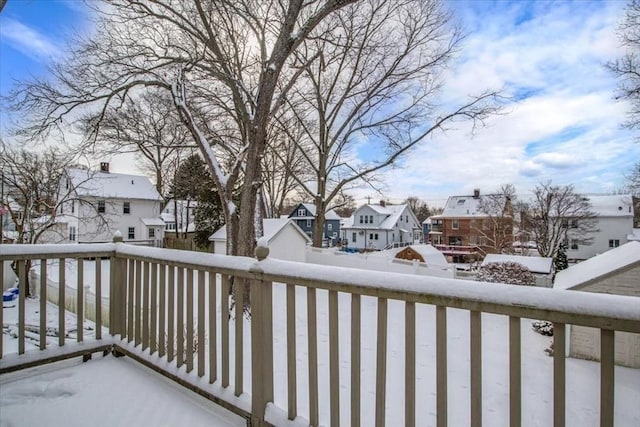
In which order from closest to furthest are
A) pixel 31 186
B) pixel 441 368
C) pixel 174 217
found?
1. pixel 441 368
2. pixel 31 186
3. pixel 174 217

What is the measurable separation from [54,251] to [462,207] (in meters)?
30.4

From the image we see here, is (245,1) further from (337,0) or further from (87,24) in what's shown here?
(87,24)

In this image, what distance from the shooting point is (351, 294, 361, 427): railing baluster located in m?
1.52

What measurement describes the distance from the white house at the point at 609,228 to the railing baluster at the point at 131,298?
1085 inches

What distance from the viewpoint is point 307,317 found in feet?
6.02

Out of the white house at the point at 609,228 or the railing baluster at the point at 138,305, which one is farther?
the white house at the point at 609,228

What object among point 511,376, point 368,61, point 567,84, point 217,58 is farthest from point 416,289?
point 368,61

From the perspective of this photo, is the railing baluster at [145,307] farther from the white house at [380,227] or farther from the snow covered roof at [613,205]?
the snow covered roof at [613,205]

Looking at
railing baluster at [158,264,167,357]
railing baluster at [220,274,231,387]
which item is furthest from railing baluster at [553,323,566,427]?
railing baluster at [158,264,167,357]

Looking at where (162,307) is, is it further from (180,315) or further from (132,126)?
(132,126)

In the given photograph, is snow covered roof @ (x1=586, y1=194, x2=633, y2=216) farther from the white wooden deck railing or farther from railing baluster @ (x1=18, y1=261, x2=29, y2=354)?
railing baluster @ (x1=18, y1=261, x2=29, y2=354)

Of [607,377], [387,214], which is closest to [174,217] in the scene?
[387,214]

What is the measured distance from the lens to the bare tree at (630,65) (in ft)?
23.6

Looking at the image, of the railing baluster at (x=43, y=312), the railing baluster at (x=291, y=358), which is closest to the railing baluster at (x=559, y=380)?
the railing baluster at (x=291, y=358)
